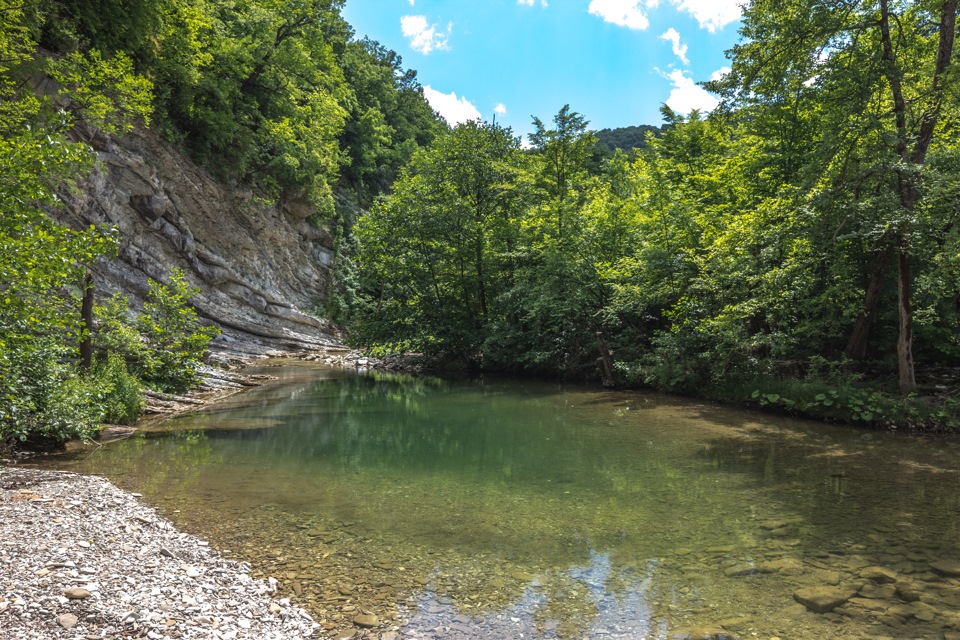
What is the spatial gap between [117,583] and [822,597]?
6.31m

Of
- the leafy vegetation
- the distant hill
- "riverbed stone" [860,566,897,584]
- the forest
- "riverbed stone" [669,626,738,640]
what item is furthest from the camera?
the distant hill

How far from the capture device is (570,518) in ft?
23.8

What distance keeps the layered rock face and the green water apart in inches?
608

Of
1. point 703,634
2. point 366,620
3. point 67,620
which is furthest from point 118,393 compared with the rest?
point 703,634

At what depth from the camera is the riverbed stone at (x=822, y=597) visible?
16.0 feet

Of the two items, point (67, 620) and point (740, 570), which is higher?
point (740, 570)

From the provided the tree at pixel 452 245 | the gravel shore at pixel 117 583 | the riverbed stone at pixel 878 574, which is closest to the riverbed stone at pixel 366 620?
the gravel shore at pixel 117 583

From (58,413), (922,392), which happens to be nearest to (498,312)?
(922,392)

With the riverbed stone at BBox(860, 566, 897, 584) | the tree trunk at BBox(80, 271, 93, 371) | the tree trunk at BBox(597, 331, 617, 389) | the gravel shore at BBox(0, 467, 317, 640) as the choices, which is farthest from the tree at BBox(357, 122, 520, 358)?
the riverbed stone at BBox(860, 566, 897, 584)

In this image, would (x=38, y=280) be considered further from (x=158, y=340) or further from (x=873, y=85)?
(x=873, y=85)

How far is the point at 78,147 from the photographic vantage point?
7891 millimetres

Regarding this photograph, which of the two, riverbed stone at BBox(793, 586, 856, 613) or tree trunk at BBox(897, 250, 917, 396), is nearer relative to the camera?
riverbed stone at BBox(793, 586, 856, 613)

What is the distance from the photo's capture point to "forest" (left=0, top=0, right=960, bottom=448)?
10859mm

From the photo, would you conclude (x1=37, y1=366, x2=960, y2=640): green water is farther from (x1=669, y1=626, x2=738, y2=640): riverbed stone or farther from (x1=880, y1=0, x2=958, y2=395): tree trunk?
(x1=880, y1=0, x2=958, y2=395): tree trunk
